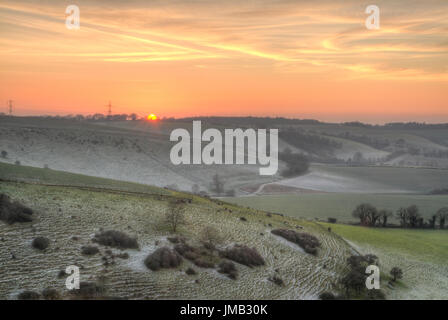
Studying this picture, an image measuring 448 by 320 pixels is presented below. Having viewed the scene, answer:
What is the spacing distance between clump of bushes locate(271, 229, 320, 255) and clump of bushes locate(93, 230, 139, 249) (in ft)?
48.1

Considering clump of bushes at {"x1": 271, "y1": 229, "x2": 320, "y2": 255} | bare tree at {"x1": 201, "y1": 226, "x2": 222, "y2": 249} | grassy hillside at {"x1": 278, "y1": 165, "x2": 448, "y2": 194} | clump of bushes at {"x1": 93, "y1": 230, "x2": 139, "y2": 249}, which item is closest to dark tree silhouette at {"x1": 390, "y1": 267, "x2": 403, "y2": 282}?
clump of bushes at {"x1": 271, "y1": 229, "x2": 320, "y2": 255}

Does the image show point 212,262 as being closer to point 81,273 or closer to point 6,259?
point 81,273

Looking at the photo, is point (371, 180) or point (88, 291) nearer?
point (88, 291)

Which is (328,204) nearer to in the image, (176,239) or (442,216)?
(442,216)

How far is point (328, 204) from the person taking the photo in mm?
70062

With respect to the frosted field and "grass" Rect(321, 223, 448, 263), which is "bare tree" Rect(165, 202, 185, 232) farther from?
"grass" Rect(321, 223, 448, 263)

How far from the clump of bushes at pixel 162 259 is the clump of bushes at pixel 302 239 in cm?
1296

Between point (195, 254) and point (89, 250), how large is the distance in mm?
6402

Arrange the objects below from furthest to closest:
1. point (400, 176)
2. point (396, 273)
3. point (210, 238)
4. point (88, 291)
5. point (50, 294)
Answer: point (400, 176) < point (396, 273) < point (210, 238) < point (88, 291) < point (50, 294)

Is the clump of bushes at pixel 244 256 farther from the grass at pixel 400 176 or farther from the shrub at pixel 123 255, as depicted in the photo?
the grass at pixel 400 176

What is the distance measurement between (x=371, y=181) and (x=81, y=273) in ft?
337

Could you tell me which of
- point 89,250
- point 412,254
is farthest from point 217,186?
point 89,250

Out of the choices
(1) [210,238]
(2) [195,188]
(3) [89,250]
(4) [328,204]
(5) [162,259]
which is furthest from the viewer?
(2) [195,188]

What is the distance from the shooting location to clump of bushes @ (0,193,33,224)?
893 inches
